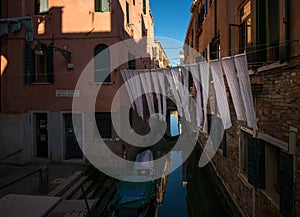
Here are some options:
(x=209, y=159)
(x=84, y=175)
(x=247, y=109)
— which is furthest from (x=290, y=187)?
(x=209, y=159)

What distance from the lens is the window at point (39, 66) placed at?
38.2 feet

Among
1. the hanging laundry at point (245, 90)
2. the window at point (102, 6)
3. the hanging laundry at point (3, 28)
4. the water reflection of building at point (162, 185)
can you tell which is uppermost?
the window at point (102, 6)

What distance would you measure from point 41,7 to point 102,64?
375cm

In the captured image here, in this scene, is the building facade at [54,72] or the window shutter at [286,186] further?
the building facade at [54,72]

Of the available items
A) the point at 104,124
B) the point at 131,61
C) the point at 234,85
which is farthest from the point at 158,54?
the point at 234,85

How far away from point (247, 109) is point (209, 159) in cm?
813

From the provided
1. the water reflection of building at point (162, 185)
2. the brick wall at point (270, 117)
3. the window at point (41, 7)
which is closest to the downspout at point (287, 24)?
the brick wall at point (270, 117)

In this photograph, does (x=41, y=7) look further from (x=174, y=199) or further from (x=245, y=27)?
(x=174, y=199)

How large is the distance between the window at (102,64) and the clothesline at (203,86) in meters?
0.73

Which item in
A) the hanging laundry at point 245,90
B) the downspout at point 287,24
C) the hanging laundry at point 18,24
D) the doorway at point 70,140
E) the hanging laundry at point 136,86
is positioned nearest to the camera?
the downspout at point 287,24

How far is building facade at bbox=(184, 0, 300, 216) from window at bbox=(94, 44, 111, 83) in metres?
4.92

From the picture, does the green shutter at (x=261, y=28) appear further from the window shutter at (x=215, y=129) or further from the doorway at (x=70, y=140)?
the doorway at (x=70, y=140)

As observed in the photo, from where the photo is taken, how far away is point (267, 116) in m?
5.92

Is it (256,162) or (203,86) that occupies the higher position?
(203,86)
